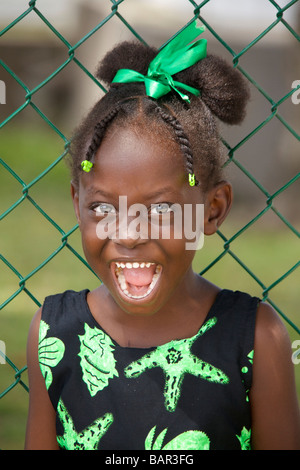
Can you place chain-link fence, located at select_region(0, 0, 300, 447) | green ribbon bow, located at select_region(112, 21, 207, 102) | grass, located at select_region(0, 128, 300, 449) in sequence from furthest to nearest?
chain-link fence, located at select_region(0, 0, 300, 447), grass, located at select_region(0, 128, 300, 449), green ribbon bow, located at select_region(112, 21, 207, 102)

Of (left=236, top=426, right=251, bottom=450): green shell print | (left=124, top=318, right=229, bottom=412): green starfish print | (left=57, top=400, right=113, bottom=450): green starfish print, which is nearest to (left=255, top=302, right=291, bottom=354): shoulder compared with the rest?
(left=124, top=318, right=229, bottom=412): green starfish print

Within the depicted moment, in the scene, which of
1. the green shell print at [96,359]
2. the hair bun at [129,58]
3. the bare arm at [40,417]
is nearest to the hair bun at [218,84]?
the hair bun at [129,58]

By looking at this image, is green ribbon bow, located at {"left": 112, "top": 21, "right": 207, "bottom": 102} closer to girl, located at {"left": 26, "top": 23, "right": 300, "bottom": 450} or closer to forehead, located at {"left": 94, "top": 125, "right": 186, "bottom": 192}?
girl, located at {"left": 26, "top": 23, "right": 300, "bottom": 450}

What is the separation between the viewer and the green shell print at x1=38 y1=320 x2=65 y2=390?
85.0 inches

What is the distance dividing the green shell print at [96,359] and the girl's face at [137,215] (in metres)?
0.19

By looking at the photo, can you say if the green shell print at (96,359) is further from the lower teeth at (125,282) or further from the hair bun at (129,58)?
the hair bun at (129,58)

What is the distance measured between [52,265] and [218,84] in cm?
404

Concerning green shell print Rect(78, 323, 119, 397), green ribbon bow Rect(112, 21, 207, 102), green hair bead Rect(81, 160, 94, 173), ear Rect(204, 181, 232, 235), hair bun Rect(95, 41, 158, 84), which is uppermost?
hair bun Rect(95, 41, 158, 84)

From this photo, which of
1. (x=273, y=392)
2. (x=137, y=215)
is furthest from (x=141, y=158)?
(x=273, y=392)

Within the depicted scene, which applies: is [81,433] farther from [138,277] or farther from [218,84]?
[218,84]

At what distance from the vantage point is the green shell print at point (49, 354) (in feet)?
7.08

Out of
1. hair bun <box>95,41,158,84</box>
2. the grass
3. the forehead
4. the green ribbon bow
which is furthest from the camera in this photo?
the grass

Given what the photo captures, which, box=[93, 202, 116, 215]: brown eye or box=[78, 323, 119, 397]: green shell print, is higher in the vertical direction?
box=[93, 202, 116, 215]: brown eye

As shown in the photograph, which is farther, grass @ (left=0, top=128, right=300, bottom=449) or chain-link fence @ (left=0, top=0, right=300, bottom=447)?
chain-link fence @ (left=0, top=0, right=300, bottom=447)
